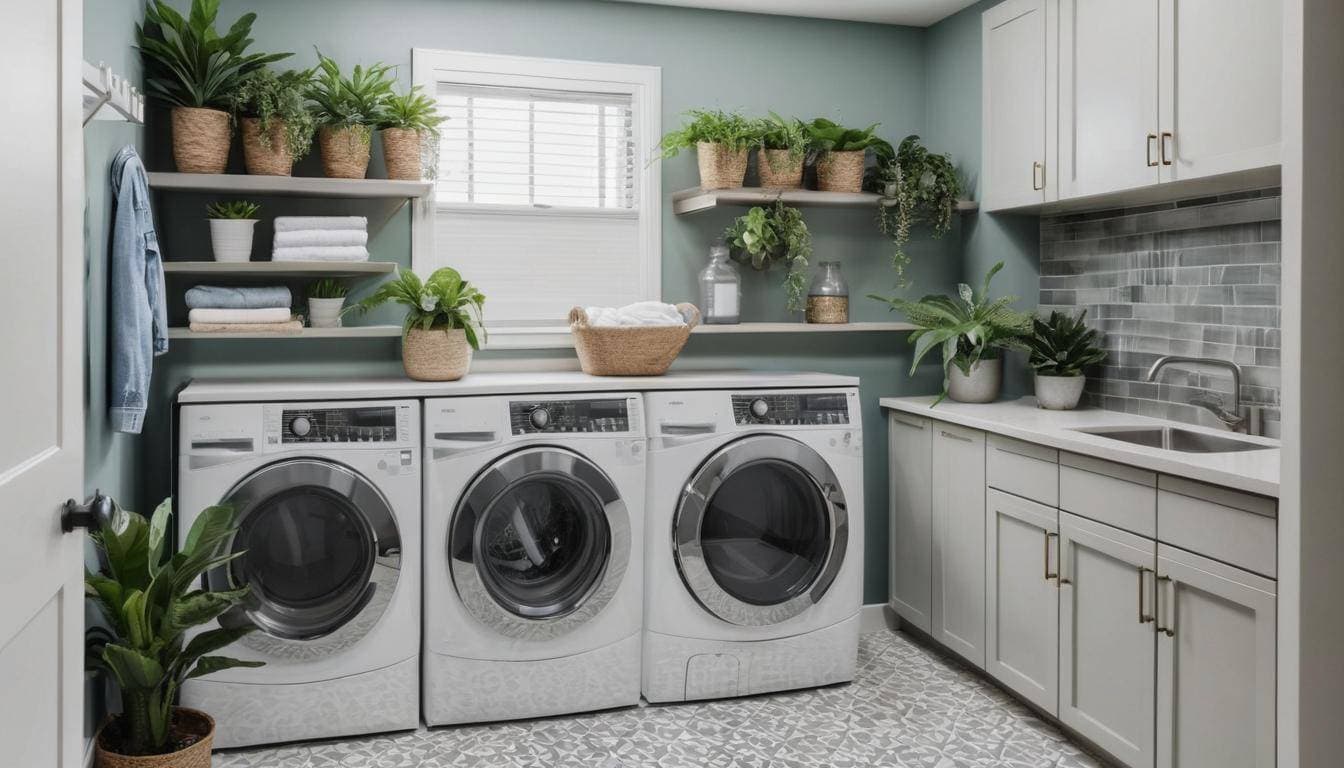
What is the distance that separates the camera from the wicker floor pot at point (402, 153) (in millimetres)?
3312

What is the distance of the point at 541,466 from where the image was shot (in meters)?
3.05

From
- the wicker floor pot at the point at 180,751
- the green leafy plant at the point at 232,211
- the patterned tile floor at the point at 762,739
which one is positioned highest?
the green leafy plant at the point at 232,211

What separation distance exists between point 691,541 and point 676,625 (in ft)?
0.91

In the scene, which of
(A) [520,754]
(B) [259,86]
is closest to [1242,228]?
(A) [520,754]

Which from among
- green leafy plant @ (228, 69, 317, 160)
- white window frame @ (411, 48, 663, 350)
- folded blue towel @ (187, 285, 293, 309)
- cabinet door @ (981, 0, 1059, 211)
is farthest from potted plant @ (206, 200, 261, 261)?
cabinet door @ (981, 0, 1059, 211)

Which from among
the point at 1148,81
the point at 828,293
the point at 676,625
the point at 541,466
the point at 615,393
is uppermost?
the point at 1148,81

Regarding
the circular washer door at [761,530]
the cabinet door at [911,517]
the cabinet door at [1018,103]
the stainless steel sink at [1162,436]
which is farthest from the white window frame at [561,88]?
the stainless steel sink at [1162,436]

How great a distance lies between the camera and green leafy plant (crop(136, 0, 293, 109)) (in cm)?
297

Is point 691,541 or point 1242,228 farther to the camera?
point 691,541

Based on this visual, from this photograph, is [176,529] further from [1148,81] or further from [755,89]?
[1148,81]

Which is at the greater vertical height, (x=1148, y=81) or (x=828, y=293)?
(x=1148, y=81)

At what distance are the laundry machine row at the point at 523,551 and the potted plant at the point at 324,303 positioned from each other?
1.61 ft

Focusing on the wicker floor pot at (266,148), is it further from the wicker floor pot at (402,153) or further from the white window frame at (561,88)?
the white window frame at (561,88)
